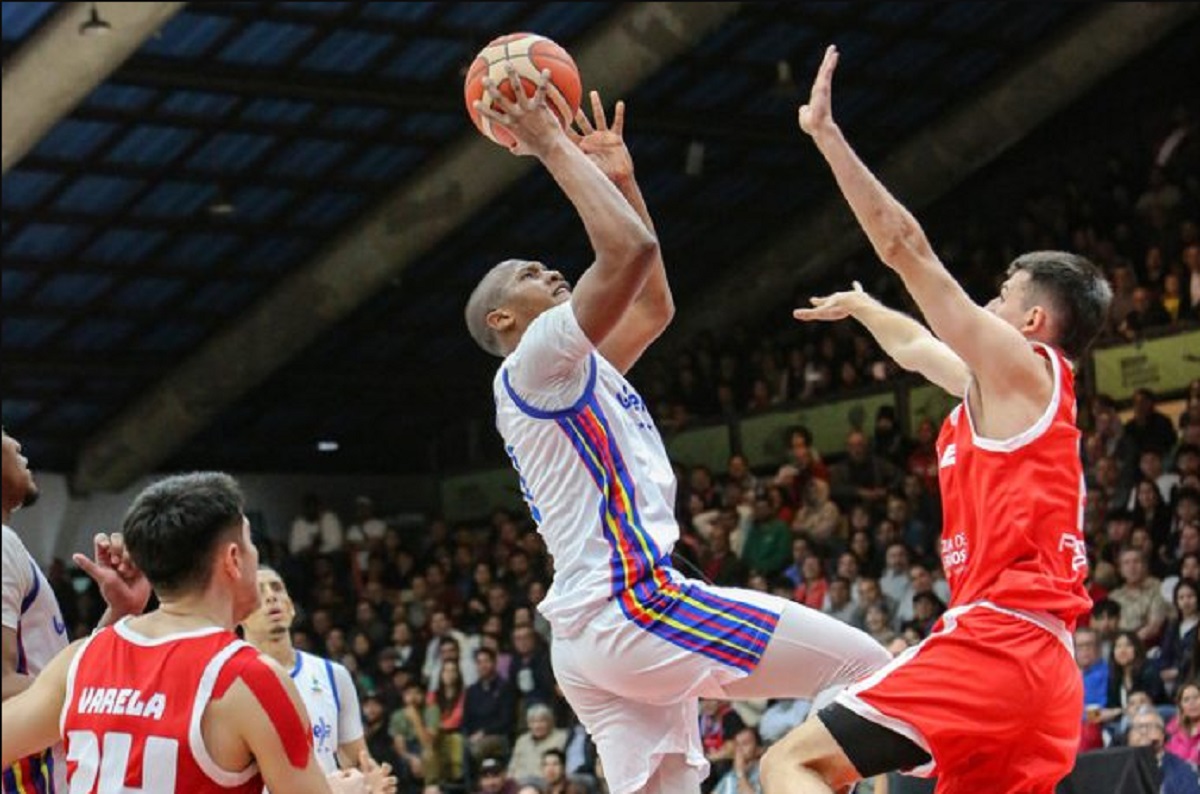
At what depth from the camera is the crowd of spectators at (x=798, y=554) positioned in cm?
1467

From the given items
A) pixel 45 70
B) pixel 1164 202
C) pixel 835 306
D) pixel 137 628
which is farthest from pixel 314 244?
pixel 137 628

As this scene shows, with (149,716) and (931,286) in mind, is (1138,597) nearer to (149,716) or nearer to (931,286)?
(931,286)

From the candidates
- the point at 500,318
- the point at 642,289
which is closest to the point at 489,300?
the point at 500,318

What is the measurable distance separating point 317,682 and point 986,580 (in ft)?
13.4

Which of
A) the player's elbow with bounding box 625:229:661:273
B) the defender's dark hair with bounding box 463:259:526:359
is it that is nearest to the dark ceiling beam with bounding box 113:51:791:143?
the defender's dark hair with bounding box 463:259:526:359

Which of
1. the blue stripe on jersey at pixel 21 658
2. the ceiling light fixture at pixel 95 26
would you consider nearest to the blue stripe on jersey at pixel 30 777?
the blue stripe on jersey at pixel 21 658

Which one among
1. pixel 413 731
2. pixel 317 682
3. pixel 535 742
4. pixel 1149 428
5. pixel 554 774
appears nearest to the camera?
pixel 317 682

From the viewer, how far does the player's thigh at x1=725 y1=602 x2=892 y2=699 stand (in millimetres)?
6105

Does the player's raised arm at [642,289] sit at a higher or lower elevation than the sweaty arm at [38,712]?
higher

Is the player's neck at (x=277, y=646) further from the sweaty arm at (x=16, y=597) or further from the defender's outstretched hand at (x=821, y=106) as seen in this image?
the defender's outstretched hand at (x=821, y=106)

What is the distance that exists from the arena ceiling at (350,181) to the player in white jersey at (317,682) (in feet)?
35.9

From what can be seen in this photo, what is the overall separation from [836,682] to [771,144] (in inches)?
806

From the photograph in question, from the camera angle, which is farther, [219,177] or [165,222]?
[165,222]

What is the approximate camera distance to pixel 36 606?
6324mm
